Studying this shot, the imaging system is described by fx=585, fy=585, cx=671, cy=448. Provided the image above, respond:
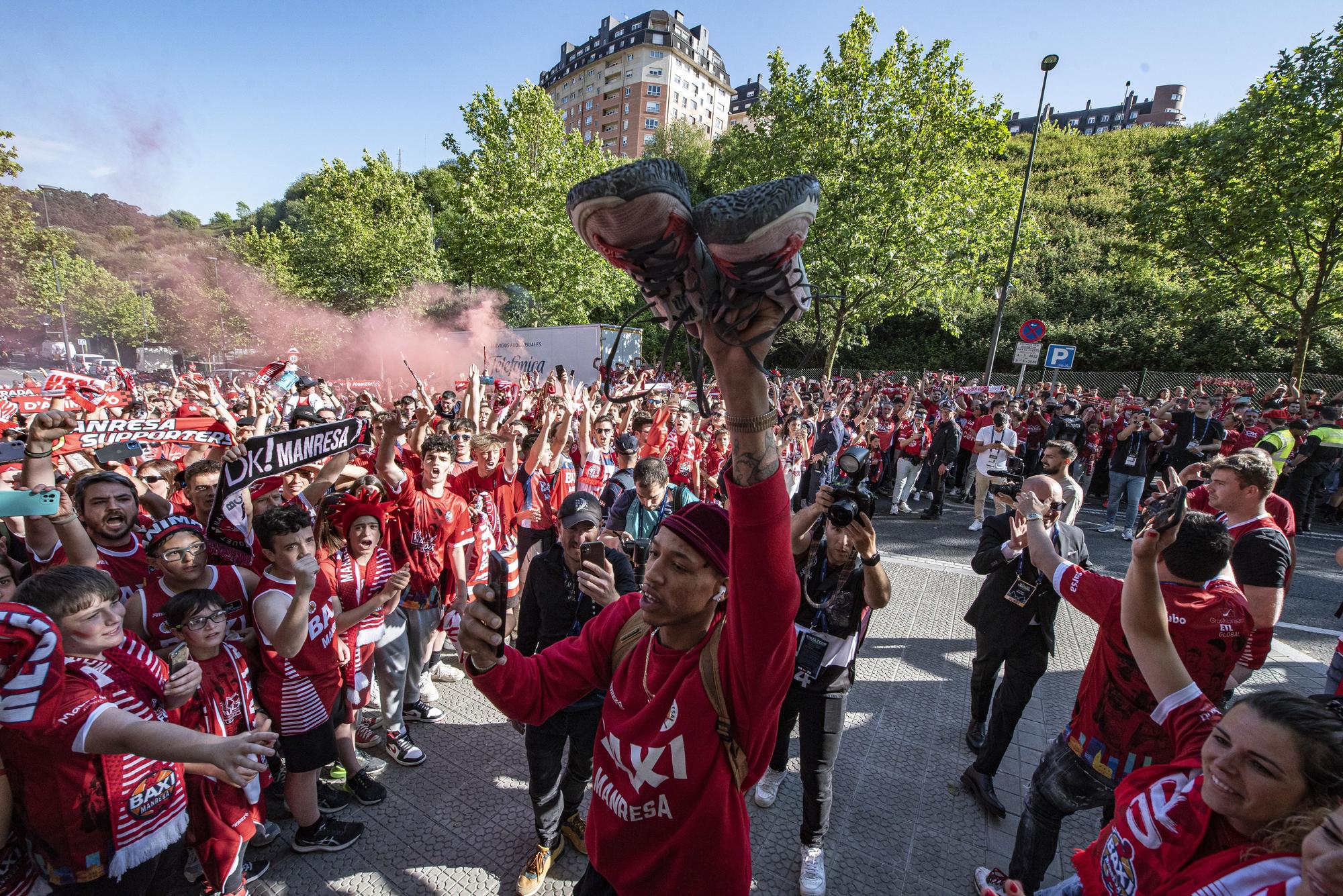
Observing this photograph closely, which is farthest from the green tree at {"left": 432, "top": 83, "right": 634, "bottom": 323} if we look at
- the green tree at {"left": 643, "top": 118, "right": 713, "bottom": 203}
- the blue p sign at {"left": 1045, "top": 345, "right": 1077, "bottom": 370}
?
the green tree at {"left": 643, "top": 118, "right": 713, "bottom": 203}

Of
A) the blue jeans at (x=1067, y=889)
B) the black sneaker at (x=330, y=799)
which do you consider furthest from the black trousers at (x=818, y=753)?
the black sneaker at (x=330, y=799)

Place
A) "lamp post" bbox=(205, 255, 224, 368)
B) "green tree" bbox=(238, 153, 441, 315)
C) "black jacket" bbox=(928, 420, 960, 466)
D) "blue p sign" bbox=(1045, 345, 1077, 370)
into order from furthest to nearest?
"lamp post" bbox=(205, 255, 224, 368) → "green tree" bbox=(238, 153, 441, 315) → "blue p sign" bbox=(1045, 345, 1077, 370) → "black jacket" bbox=(928, 420, 960, 466)

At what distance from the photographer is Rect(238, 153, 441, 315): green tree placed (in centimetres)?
2680

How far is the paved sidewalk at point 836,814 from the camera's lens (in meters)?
2.89

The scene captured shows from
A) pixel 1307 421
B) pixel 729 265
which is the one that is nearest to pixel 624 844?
pixel 729 265

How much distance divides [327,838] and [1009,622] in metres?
3.92

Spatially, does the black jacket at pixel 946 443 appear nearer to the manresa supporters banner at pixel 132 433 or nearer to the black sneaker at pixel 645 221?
the manresa supporters banner at pixel 132 433

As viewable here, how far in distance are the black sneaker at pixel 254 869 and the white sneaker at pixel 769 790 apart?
8.33 feet

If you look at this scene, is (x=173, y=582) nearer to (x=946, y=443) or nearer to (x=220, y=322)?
(x=946, y=443)

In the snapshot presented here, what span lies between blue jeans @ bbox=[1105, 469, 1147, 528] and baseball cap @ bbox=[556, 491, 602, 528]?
9.37 m

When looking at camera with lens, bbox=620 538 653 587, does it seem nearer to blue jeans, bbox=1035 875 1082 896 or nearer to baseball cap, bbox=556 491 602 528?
baseball cap, bbox=556 491 602 528

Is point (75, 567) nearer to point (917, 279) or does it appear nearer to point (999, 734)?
point (999, 734)

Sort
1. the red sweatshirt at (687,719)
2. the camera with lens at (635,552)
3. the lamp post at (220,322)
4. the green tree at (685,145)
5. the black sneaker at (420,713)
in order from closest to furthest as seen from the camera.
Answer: the red sweatshirt at (687,719) < the camera with lens at (635,552) < the black sneaker at (420,713) < the lamp post at (220,322) < the green tree at (685,145)

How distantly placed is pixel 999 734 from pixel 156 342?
6492 cm
